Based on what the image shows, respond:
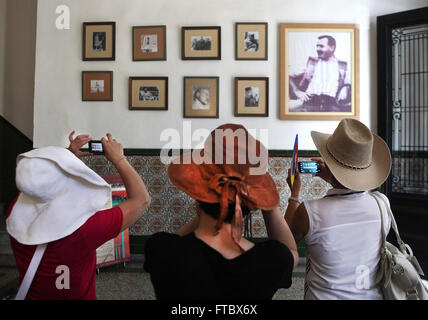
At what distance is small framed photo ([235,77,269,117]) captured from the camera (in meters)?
3.24

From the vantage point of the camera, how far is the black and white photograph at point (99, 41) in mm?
3283

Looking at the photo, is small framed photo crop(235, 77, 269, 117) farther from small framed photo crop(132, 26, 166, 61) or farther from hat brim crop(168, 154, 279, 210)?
hat brim crop(168, 154, 279, 210)

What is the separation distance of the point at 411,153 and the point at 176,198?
2759mm

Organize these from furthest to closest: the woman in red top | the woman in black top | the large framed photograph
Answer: the large framed photograph
the woman in red top
the woman in black top

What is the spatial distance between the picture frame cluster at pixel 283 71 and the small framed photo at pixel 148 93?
1cm

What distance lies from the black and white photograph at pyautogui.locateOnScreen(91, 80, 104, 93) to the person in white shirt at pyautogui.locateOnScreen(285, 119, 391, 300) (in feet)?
9.48

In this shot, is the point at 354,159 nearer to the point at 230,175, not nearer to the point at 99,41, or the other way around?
the point at 230,175

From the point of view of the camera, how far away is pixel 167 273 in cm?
78

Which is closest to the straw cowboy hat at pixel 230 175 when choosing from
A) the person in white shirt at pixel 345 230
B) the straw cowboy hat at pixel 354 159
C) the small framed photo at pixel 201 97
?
the person in white shirt at pixel 345 230

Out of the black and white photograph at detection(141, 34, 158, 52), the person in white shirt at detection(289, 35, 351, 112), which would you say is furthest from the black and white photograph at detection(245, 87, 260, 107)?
the black and white photograph at detection(141, 34, 158, 52)

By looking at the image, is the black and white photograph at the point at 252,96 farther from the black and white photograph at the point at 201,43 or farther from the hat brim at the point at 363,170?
the hat brim at the point at 363,170

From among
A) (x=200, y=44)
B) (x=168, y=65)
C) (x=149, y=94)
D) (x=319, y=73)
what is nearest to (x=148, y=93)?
(x=149, y=94)
